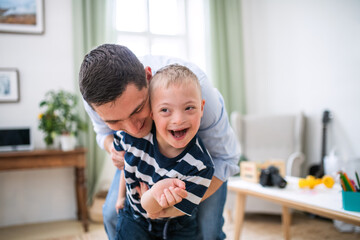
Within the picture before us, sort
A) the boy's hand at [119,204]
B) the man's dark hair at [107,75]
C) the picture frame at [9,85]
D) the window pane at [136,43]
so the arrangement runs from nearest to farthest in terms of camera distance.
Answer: the man's dark hair at [107,75] < the boy's hand at [119,204] < the picture frame at [9,85] < the window pane at [136,43]

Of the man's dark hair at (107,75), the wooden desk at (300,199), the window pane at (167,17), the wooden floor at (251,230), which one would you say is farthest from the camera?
the window pane at (167,17)

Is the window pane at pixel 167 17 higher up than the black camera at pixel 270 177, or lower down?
higher up

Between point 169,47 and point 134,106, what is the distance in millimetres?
3455

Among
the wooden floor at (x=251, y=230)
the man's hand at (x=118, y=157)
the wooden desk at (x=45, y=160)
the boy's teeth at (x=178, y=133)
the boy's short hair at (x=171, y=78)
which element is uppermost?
the boy's short hair at (x=171, y=78)

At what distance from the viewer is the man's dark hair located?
2.81 ft

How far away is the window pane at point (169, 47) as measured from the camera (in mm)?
4160

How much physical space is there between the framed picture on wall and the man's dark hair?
3.01m

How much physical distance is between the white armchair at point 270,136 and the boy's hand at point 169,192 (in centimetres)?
221

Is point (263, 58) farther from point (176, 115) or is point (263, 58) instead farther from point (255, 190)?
point (176, 115)

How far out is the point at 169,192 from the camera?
0.89 metres

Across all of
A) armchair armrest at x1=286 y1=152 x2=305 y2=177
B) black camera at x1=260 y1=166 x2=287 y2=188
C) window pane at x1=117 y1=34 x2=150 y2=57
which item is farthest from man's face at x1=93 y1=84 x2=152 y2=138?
window pane at x1=117 y1=34 x2=150 y2=57

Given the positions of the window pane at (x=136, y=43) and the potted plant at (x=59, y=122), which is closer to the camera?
the potted plant at (x=59, y=122)

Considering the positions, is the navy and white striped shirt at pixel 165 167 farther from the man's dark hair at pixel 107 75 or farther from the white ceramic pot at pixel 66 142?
the white ceramic pot at pixel 66 142

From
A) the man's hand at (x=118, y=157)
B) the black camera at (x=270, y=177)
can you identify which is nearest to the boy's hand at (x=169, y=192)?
the man's hand at (x=118, y=157)
